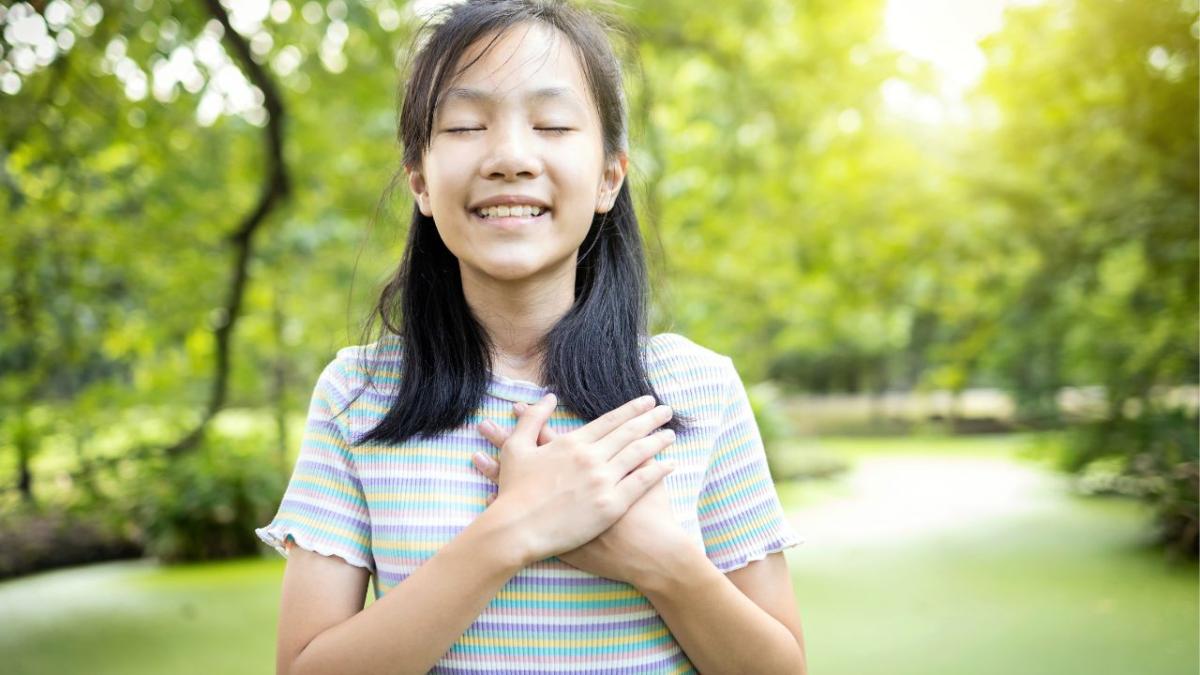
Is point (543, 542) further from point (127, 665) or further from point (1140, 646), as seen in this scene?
point (127, 665)

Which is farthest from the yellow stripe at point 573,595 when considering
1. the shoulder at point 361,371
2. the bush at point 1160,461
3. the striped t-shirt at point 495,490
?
the bush at point 1160,461

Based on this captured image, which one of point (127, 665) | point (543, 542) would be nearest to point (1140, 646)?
point (543, 542)

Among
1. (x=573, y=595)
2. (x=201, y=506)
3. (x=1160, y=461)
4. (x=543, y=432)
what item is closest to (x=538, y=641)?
(x=573, y=595)

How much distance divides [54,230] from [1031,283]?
3.51 metres

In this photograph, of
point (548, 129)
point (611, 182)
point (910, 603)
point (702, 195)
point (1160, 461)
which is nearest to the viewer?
point (548, 129)

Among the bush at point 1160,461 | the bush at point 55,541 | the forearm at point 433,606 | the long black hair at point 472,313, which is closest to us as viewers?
the forearm at point 433,606

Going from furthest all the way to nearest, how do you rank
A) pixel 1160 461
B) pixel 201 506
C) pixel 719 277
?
1. pixel 719 277
2. pixel 201 506
3. pixel 1160 461

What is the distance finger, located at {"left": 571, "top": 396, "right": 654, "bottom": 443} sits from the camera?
0.79 meters

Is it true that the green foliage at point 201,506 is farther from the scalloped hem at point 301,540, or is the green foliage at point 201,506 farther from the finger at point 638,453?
the finger at point 638,453

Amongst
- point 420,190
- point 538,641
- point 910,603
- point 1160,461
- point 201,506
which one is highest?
point 420,190

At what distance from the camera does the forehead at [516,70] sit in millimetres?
811

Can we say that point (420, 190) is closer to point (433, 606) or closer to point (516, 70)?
point (516, 70)

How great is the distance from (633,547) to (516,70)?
1.25 feet

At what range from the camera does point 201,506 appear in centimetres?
410
